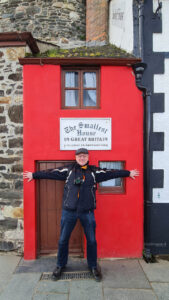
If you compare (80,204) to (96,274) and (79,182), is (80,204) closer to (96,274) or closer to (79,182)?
(79,182)

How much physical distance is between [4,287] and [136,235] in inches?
109

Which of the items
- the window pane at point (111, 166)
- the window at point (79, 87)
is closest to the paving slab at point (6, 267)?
the window pane at point (111, 166)

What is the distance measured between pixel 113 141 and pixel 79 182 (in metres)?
1.29

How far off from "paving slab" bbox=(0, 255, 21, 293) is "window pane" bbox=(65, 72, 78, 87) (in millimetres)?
4033

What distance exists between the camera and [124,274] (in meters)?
3.82

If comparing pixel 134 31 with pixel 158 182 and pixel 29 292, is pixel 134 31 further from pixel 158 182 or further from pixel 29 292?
pixel 29 292

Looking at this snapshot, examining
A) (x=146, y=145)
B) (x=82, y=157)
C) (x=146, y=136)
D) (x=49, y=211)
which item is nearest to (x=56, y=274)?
(x=49, y=211)

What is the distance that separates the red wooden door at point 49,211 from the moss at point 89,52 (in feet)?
8.43

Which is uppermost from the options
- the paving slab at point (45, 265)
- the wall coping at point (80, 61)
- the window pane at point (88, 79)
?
the wall coping at point (80, 61)

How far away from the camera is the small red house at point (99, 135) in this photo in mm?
4312

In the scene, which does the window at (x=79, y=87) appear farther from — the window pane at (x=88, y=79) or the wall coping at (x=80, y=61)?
the wall coping at (x=80, y=61)

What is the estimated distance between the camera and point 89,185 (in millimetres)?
3707

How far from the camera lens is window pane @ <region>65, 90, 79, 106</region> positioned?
451cm

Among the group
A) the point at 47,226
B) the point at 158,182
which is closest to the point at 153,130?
the point at 158,182
